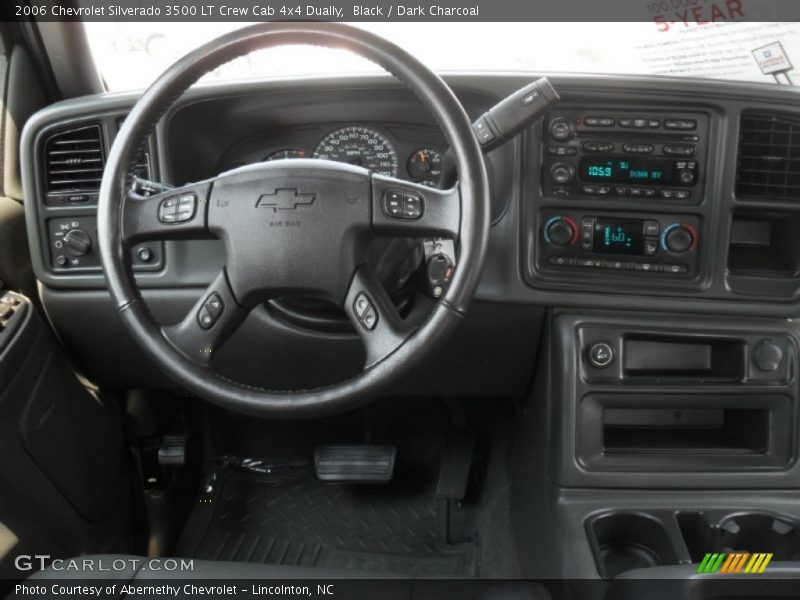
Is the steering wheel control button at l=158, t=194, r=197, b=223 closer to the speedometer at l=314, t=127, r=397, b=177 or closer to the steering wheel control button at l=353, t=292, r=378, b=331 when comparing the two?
the steering wheel control button at l=353, t=292, r=378, b=331

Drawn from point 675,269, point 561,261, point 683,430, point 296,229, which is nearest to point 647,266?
point 675,269

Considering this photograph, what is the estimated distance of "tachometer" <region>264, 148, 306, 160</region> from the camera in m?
1.60

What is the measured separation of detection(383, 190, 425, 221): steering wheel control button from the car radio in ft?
1.41

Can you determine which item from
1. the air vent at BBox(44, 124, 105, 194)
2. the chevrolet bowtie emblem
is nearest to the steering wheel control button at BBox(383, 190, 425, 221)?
the chevrolet bowtie emblem

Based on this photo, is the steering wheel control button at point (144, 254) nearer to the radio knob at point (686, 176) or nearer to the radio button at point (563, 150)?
the radio button at point (563, 150)

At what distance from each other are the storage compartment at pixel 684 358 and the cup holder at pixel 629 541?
28 centimetres

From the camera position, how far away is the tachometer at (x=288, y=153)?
1.60 metres

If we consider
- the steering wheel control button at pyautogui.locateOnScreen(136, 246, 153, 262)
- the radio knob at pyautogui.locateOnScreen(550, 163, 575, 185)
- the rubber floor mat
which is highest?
the radio knob at pyautogui.locateOnScreen(550, 163, 575, 185)

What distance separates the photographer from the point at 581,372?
149 cm

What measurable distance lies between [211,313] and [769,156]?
1081mm

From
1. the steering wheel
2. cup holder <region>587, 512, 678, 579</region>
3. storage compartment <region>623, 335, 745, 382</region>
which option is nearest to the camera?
the steering wheel

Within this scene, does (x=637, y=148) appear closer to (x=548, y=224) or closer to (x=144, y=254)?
(x=548, y=224)

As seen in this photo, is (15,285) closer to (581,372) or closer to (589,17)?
(581,372)

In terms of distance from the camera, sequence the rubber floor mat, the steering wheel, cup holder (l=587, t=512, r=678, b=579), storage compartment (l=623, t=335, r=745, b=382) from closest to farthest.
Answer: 1. the steering wheel
2. cup holder (l=587, t=512, r=678, b=579)
3. storage compartment (l=623, t=335, r=745, b=382)
4. the rubber floor mat
